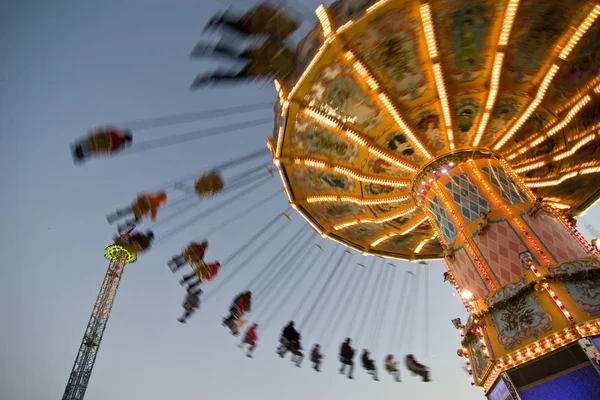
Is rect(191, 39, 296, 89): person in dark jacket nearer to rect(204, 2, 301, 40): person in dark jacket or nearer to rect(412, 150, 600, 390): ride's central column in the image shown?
rect(204, 2, 301, 40): person in dark jacket

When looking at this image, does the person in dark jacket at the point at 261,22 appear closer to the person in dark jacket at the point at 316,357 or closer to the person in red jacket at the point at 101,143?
the person in red jacket at the point at 101,143

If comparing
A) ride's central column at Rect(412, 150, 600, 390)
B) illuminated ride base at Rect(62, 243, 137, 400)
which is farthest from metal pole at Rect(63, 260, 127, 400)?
ride's central column at Rect(412, 150, 600, 390)

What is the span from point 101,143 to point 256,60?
4.05m

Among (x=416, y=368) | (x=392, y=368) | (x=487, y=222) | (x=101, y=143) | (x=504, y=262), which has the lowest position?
(x=504, y=262)

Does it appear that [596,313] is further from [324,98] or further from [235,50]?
[235,50]

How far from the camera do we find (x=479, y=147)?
31.7 feet

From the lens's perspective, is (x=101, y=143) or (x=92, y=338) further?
(x=92, y=338)

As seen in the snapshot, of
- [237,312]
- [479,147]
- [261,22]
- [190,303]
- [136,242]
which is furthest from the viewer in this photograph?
[237,312]

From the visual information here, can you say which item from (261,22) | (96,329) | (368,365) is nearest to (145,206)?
(261,22)

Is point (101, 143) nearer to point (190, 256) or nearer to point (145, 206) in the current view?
point (145, 206)

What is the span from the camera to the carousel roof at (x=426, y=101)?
7066 mm

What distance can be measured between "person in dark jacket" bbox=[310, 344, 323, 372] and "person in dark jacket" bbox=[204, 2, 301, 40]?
11.7 m

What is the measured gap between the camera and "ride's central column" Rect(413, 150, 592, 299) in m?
7.59

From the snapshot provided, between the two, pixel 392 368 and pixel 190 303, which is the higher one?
pixel 190 303
